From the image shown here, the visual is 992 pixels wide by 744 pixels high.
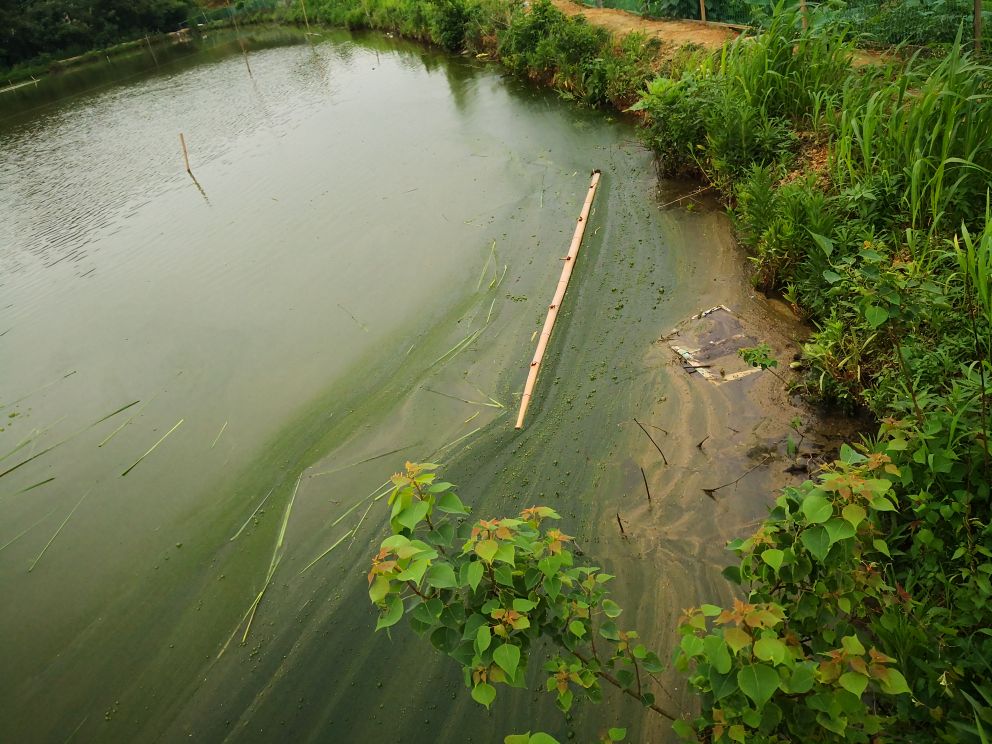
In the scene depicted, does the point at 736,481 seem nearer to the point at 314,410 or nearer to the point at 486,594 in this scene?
the point at 486,594

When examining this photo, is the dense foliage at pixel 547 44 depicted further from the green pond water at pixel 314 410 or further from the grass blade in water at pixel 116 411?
the grass blade in water at pixel 116 411

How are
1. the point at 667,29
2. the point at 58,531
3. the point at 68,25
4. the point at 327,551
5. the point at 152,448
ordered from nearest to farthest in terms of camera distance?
the point at 327,551 < the point at 58,531 < the point at 152,448 < the point at 667,29 < the point at 68,25

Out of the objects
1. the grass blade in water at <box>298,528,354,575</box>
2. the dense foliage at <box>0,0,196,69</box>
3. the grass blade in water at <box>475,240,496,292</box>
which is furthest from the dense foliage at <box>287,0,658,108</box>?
the dense foliage at <box>0,0,196,69</box>

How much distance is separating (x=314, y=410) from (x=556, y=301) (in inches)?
62.3

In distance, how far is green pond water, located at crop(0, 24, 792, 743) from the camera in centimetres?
229

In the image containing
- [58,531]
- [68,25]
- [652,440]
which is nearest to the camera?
[652,440]

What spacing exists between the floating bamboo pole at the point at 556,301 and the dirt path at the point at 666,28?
242 centimetres

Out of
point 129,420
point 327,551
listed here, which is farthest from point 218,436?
point 327,551

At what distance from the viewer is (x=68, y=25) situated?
1656cm

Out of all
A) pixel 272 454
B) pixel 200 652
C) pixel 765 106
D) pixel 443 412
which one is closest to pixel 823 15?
pixel 765 106

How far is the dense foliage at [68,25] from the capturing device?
16016 mm

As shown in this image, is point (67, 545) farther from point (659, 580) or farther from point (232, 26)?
point (232, 26)

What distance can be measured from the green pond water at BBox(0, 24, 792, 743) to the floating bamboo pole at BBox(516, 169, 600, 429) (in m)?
0.08

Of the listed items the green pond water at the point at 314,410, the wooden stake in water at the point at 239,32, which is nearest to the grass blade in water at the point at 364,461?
the green pond water at the point at 314,410
